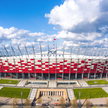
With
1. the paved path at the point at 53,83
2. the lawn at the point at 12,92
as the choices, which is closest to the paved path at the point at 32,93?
the lawn at the point at 12,92

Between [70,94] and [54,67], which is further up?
[54,67]

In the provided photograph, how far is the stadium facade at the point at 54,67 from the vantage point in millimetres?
60456

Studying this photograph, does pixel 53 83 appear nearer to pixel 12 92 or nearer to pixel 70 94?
pixel 70 94

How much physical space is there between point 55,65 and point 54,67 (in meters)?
1.46

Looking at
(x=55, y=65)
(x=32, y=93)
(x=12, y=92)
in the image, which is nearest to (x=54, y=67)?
(x=55, y=65)

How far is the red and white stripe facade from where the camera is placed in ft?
198

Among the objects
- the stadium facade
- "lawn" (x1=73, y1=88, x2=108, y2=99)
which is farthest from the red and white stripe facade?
"lawn" (x1=73, y1=88, x2=108, y2=99)

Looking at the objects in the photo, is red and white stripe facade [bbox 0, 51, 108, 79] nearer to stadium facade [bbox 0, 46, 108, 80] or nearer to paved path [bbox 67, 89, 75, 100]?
stadium facade [bbox 0, 46, 108, 80]

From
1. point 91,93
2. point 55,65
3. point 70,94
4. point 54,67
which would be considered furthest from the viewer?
point 54,67

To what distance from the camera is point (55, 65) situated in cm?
6069

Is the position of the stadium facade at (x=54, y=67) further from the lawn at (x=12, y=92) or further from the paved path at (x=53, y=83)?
the lawn at (x=12, y=92)

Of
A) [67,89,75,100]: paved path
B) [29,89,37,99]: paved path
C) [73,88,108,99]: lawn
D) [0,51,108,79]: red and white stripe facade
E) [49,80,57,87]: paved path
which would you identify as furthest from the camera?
[0,51,108,79]: red and white stripe facade

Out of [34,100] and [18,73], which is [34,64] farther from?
[34,100]

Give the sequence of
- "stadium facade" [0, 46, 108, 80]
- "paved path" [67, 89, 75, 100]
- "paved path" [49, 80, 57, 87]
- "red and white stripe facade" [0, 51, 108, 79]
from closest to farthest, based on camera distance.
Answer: "paved path" [67, 89, 75, 100]
"paved path" [49, 80, 57, 87]
"red and white stripe facade" [0, 51, 108, 79]
"stadium facade" [0, 46, 108, 80]
